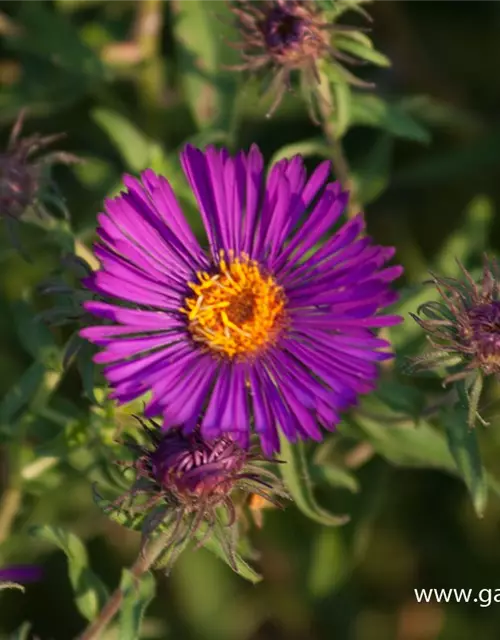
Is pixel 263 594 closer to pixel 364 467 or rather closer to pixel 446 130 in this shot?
pixel 364 467

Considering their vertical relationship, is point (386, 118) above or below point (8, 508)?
above

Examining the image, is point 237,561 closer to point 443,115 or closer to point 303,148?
point 303,148

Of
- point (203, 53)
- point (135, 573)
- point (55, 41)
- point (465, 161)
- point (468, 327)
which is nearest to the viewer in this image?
point (468, 327)

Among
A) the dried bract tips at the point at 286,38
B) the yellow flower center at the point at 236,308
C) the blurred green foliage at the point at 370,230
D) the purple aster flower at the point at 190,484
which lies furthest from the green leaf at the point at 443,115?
the purple aster flower at the point at 190,484

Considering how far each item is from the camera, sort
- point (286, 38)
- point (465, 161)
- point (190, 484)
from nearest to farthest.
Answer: point (190, 484)
point (286, 38)
point (465, 161)

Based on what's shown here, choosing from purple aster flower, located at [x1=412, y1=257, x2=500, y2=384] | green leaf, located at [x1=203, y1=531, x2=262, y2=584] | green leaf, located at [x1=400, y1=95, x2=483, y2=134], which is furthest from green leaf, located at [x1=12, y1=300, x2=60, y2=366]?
green leaf, located at [x1=400, y1=95, x2=483, y2=134]

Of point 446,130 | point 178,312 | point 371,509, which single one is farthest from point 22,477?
point 446,130

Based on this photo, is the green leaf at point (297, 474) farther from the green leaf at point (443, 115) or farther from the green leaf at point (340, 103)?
the green leaf at point (443, 115)

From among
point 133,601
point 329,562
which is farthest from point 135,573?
point 329,562
